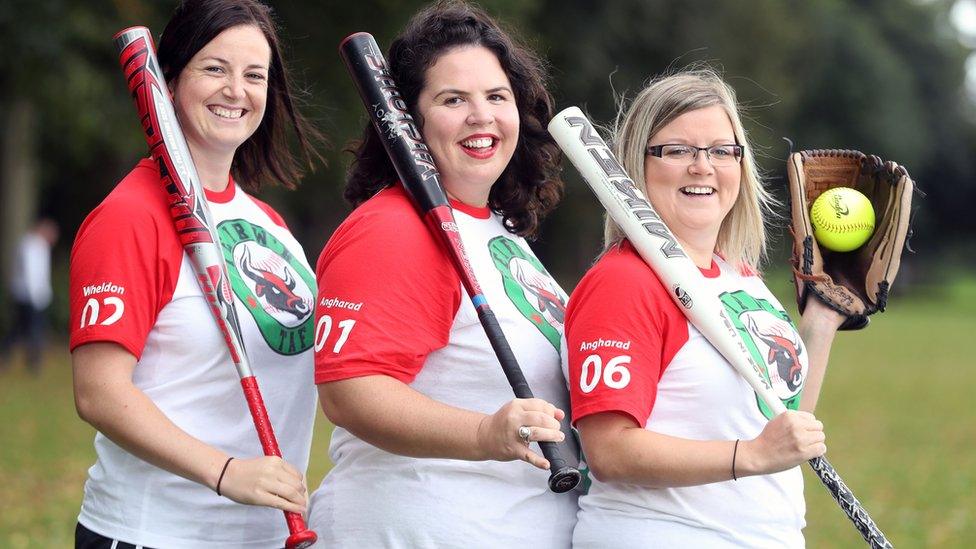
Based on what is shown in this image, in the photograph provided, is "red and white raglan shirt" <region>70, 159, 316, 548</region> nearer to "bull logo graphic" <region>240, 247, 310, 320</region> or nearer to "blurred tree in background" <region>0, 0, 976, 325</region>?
"bull logo graphic" <region>240, 247, 310, 320</region>

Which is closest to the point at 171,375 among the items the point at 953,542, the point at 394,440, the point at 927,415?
the point at 394,440

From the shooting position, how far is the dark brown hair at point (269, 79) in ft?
9.64

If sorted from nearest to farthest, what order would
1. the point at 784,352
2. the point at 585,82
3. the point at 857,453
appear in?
the point at 784,352 → the point at 857,453 → the point at 585,82

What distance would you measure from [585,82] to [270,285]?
20549 millimetres

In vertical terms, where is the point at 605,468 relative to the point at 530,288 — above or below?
below

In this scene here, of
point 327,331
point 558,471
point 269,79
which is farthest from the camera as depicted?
point 269,79

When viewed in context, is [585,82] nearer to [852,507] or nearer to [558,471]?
[852,507]

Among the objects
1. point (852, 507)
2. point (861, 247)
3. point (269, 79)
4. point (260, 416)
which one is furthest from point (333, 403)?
point (861, 247)

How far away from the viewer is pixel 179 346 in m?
2.79

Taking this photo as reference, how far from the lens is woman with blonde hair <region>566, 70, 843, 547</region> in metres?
2.51

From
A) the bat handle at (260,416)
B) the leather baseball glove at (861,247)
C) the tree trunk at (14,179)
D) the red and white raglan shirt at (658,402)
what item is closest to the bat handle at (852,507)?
the red and white raglan shirt at (658,402)

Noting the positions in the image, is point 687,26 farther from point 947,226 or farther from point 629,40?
point 947,226

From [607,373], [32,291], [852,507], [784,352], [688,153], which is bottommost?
[852,507]

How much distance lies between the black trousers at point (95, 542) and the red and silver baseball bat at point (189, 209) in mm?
414
